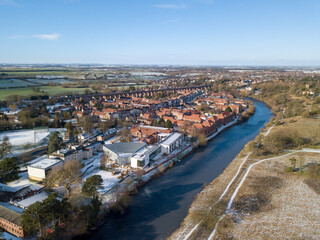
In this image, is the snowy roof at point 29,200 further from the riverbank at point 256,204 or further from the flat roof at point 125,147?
the riverbank at point 256,204

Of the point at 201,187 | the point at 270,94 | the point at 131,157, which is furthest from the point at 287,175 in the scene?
the point at 270,94

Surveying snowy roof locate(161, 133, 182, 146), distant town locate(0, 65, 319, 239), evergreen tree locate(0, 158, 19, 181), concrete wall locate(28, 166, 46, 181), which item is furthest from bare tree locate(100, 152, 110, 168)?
evergreen tree locate(0, 158, 19, 181)

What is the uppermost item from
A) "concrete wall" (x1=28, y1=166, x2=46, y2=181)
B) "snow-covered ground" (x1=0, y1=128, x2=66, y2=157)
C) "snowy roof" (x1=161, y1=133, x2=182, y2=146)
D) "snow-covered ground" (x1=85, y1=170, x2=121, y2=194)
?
"snowy roof" (x1=161, y1=133, x2=182, y2=146)

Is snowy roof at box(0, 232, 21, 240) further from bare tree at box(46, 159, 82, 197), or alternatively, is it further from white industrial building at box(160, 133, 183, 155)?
white industrial building at box(160, 133, 183, 155)

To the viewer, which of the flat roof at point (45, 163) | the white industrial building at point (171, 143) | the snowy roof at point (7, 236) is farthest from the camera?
the white industrial building at point (171, 143)

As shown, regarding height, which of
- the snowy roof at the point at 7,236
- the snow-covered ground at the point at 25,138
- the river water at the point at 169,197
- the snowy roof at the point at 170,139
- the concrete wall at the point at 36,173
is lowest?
the river water at the point at 169,197

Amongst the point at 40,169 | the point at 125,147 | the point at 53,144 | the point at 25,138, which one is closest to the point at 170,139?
the point at 125,147

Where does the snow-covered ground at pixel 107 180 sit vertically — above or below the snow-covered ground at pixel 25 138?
below

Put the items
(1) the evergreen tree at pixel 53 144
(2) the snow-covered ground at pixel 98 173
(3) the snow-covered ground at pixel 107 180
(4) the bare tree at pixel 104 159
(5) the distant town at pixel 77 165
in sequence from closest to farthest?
(5) the distant town at pixel 77 165
(3) the snow-covered ground at pixel 107 180
(2) the snow-covered ground at pixel 98 173
(4) the bare tree at pixel 104 159
(1) the evergreen tree at pixel 53 144

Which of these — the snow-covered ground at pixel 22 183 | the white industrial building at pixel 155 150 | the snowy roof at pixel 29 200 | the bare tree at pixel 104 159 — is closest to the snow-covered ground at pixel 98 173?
the bare tree at pixel 104 159

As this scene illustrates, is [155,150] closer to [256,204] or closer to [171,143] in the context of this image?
[171,143]
